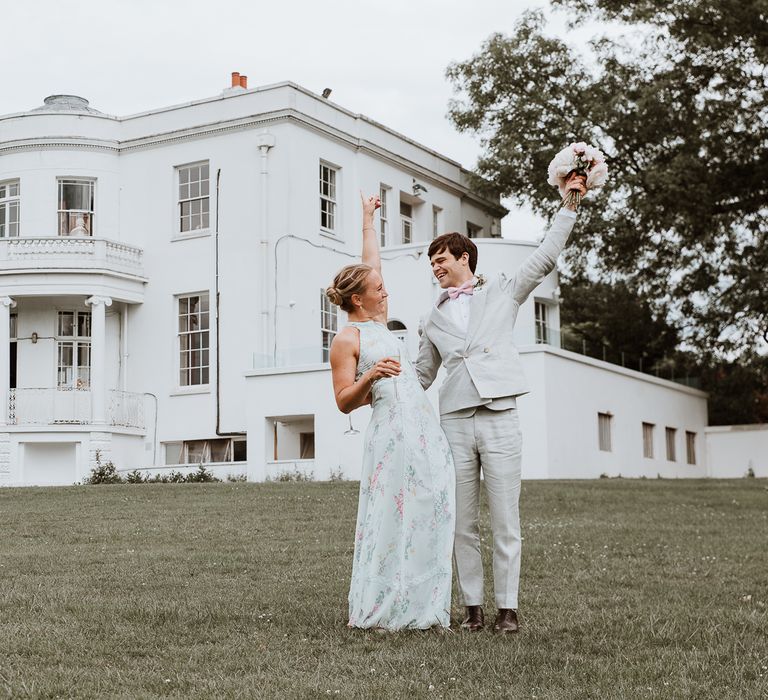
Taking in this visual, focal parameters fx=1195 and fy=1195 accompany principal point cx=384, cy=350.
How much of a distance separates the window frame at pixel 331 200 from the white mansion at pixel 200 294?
0.20 feet

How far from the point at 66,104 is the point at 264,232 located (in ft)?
25.1

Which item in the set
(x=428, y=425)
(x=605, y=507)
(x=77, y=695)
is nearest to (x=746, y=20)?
(x=605, y=507)

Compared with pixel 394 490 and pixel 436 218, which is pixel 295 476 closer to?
pixel 436 218

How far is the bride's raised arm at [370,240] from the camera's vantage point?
719cm

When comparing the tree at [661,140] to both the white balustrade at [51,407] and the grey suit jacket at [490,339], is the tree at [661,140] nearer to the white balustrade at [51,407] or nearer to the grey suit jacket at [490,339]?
the white balustrade at [51,407]

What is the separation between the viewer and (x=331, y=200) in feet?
98.4

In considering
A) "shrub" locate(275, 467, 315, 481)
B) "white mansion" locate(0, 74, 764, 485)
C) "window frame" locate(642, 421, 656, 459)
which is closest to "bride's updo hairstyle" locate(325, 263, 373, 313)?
"shrub" locate(275, 467, 315, 481)

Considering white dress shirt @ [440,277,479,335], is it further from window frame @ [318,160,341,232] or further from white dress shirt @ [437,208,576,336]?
window frame @ [318,160,341,232]

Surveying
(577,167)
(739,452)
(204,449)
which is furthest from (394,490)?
(739,452)

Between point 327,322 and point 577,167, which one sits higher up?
point 327,322

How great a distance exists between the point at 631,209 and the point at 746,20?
6.12 m

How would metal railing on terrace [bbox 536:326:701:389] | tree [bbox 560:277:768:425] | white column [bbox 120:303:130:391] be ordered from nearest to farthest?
metal railing on terrace [bbox 536:326:701:389]
white column [bbox 120:303:130:391]
tree [bbox 560:277:768:425]

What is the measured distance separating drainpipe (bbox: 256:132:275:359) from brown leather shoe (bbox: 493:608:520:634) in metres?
21.0

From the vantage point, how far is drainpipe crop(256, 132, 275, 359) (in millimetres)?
27672
